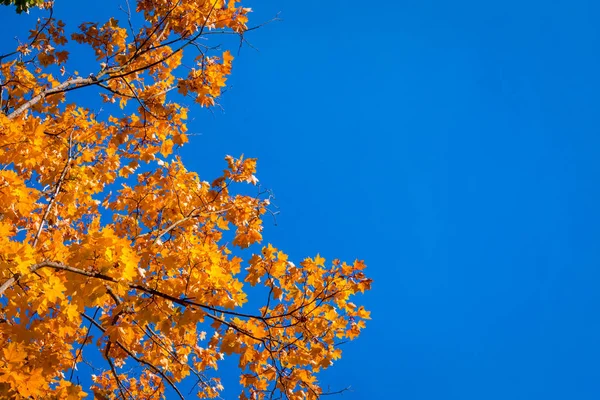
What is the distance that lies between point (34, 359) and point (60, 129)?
307cm

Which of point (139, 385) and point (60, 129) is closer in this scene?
point (60, 129)

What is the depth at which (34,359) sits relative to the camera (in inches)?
151

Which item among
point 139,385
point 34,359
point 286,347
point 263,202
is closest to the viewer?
point 34,359

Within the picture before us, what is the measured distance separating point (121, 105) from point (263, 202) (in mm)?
2505

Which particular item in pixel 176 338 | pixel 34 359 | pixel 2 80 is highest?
pixel 2 80

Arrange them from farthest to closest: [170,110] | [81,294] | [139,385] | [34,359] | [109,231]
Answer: [139,385], [170,110], [34,359], [81,294], [109,231]

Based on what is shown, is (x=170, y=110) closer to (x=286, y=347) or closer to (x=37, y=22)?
(x=37, y=22)

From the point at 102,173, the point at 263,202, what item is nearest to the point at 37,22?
the point at 102,173

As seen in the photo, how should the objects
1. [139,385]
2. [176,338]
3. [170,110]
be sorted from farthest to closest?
[139,385], [176,338], [170,110]

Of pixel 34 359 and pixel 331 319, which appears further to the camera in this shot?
pixel 331 319

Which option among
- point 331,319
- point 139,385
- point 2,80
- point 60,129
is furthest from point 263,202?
point 139,385

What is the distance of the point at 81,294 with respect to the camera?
10.4ft

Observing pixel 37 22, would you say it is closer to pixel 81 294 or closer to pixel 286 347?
pixel 81 294

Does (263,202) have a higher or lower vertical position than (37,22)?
lower
